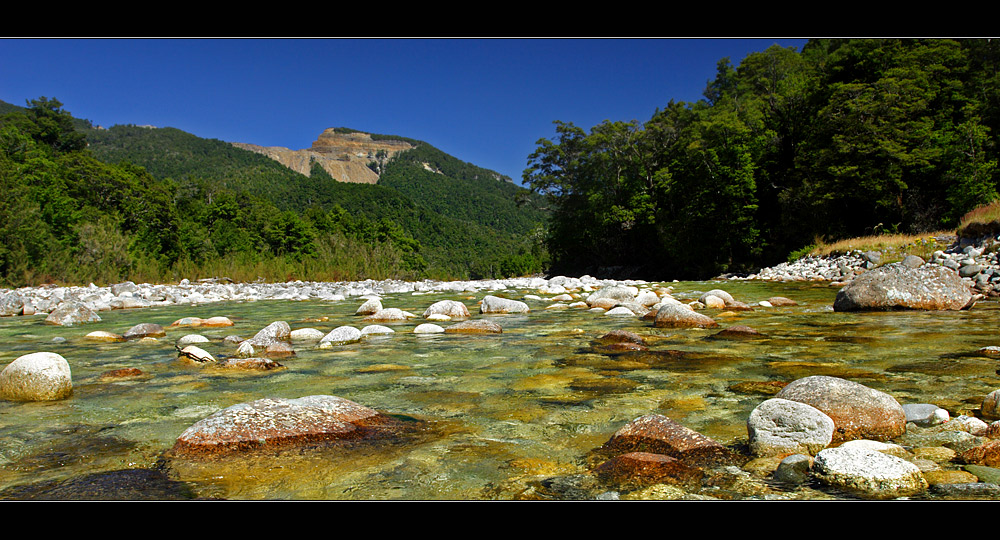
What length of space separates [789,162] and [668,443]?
31.2 metres

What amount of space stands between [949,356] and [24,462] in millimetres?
5921

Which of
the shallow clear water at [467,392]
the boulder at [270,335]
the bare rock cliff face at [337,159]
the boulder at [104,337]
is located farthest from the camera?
the bare rock cliff face at [337,159]

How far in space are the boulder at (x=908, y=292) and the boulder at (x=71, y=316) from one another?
1203 cm

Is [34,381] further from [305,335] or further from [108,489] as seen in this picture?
[305,335]

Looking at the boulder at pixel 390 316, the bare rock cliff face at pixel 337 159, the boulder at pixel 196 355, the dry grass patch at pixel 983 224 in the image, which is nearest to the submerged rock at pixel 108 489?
the boulder at pixel 196 355

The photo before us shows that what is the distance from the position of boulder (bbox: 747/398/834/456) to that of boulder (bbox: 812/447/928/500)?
1.00 feet

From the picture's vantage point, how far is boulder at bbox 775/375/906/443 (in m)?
2.31

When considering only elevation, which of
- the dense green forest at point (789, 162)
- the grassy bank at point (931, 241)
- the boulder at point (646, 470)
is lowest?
the boulder at point (646, 470)

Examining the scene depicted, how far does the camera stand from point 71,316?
8.27 metres

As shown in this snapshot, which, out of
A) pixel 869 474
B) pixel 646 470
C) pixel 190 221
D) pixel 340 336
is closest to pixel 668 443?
pixel 646 470

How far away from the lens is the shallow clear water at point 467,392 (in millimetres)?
2039

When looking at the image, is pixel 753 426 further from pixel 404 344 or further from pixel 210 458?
pixel 404 344

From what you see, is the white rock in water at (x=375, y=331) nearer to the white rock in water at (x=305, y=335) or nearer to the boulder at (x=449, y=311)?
the white rock in water at (x=305, y=335)

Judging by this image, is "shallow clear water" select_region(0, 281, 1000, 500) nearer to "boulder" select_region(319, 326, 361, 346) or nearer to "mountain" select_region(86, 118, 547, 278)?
"boulder" select_region(319, 326, 361, 346)
